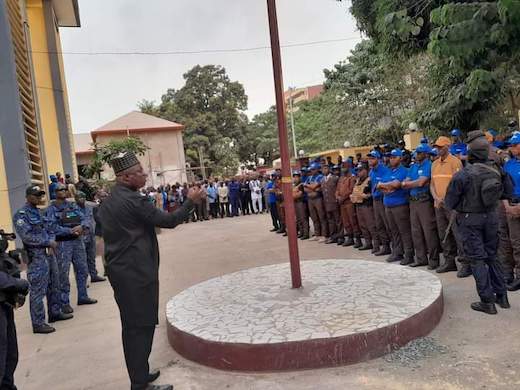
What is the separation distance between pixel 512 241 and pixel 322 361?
2.84 metres

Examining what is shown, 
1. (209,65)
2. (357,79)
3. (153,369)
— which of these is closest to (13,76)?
(153,369)

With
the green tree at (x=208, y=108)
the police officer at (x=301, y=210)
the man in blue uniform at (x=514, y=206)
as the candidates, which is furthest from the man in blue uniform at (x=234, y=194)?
the green tree at (x=208, y=108)

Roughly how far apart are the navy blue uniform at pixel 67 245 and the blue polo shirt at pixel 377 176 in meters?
4.60

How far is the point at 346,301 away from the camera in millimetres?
4566

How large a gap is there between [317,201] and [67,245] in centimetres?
524

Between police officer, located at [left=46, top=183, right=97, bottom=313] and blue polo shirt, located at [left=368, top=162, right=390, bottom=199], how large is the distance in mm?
4562

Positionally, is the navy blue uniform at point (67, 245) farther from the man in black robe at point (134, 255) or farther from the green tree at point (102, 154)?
the green tree at point (102, 154)

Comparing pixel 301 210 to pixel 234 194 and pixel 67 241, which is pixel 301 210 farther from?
pixel 234 194

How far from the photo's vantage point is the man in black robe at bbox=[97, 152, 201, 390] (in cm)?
330

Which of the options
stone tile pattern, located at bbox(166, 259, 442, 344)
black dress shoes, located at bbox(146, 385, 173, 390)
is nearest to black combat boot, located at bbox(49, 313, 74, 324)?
stone tile pattern, located at bbox(166, 259, 442, 344)

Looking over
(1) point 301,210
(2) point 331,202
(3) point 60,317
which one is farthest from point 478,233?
(1) point 301,210

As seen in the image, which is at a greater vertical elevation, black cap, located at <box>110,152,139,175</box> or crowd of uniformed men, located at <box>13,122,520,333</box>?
black cap, located at <box>110,152,139,175</box>

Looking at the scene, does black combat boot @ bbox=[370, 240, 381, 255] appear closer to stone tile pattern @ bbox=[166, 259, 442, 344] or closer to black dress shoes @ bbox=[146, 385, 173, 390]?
stone tile pattern @ bbox=[166, 259, 442, 344]

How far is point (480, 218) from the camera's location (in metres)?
4.41
